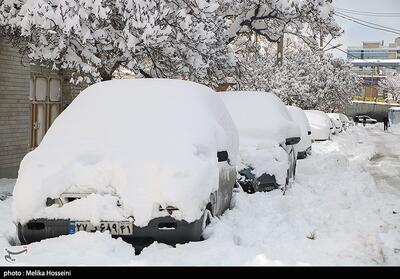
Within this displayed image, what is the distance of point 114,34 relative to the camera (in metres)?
9.66

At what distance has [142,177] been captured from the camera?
4.67 metres

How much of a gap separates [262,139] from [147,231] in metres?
4.31

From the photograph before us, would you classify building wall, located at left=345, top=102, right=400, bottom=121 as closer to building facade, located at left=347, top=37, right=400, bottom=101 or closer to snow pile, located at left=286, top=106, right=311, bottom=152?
building facade, located at left=347, top=37, right=400, bottom=101

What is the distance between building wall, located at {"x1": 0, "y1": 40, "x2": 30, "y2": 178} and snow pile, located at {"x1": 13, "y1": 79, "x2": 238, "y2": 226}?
5.30 m

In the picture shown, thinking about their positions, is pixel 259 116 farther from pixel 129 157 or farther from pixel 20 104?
pixel 20 104

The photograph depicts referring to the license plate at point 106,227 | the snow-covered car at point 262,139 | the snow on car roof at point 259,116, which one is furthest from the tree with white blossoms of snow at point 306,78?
the license plate at point 106,227

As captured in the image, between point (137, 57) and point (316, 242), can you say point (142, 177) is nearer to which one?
point (316, 242)

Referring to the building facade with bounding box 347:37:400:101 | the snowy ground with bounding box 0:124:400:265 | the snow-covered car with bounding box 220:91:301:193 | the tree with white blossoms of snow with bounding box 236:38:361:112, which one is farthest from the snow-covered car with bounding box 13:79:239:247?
the building facade with bounding box 347:37:400:101

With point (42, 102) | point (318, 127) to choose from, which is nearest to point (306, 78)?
point (318, 127)

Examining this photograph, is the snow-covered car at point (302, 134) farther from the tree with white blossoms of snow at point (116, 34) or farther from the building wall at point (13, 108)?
the building wall at point (13, 108)

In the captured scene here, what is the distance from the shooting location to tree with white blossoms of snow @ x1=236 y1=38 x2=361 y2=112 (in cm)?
3491

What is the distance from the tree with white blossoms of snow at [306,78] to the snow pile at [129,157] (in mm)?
25818

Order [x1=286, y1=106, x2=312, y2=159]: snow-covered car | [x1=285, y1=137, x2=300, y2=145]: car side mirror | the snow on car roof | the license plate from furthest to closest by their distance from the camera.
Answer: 1. [x1=286, y1=106, x2=312, y2=159]: snow-covered car
2. [x1=285, y1=137, x2=300, y2=145]: car side mirror
3. the snow on car roof
4. the license plate
